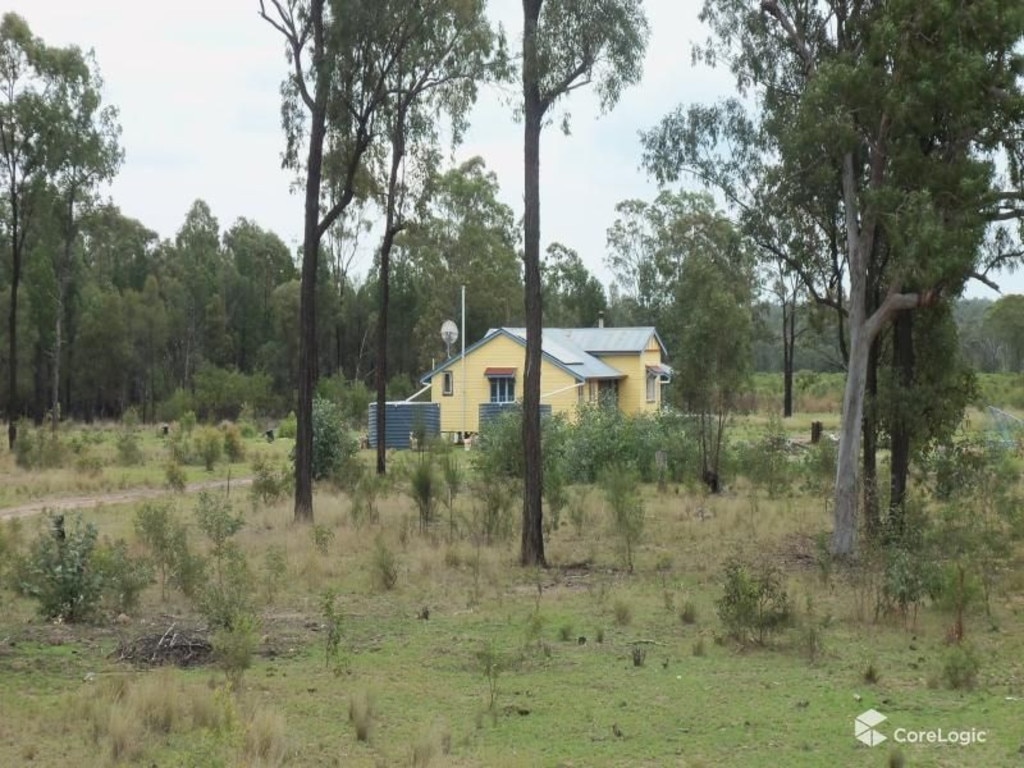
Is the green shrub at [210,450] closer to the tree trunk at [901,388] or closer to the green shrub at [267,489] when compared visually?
the green shrub at [267,489]

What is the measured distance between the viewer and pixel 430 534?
48.8 ft

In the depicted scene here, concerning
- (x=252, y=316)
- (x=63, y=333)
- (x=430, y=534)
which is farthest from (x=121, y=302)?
(x=430, y=534)

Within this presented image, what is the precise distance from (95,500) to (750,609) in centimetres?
1506

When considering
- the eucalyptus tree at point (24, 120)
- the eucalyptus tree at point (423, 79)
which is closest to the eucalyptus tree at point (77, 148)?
the eucalyptus tree at point (24, 120)

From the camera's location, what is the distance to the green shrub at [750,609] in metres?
9.05

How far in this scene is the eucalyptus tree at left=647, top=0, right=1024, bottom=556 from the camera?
1170 cm

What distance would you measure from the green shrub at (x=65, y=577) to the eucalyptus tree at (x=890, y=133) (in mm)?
8818

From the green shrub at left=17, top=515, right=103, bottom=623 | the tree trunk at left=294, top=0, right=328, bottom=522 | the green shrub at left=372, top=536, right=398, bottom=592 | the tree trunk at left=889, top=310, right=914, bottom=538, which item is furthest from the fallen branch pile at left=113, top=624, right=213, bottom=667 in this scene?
the tree trunk at left=889, top=310, right=914, bottom=538

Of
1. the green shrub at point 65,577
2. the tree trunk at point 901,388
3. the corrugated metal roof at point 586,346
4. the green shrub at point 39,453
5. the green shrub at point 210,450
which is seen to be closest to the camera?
the green shrub at point 65,577

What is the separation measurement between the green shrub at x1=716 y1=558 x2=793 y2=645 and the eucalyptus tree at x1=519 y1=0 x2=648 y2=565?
4357 millimetres

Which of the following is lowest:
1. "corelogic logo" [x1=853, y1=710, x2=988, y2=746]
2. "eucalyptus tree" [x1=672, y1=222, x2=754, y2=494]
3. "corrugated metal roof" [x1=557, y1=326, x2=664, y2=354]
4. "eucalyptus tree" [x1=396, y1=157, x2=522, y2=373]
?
"corelogic logo" [x1=853, y1=710, x2=988, y2=746]

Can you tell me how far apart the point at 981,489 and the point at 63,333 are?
54.1 metres

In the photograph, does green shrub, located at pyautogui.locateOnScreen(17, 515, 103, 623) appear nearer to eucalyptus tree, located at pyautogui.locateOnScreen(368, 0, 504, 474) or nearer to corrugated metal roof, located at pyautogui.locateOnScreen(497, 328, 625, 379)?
eucalyptus tree, located at pyautogui.locateOnScreen(368, 0, 504, 474)

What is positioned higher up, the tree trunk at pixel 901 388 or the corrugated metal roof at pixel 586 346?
the corrugated metal roof at pixel 586 346
